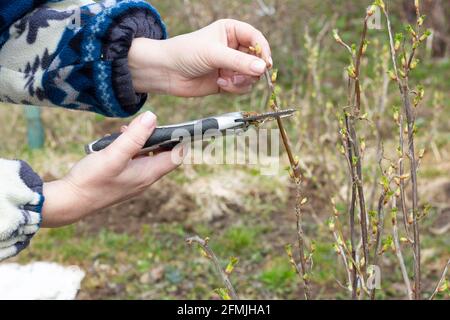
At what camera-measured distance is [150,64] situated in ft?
7.20

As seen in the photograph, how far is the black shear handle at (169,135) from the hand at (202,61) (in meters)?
0.17

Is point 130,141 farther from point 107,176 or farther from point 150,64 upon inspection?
point 150,64

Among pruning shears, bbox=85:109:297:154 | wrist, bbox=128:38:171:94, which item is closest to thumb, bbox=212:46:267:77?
pruning shears, bbox=85:109:297:154

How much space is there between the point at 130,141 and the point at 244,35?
0.43 metres

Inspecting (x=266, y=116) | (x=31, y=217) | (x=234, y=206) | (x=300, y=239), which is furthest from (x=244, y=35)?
(x=234, y=206)

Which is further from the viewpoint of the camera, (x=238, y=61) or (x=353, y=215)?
(x=353, y=215)

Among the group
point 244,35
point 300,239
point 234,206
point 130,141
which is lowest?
point 234,206

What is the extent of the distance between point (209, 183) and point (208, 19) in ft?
5.61

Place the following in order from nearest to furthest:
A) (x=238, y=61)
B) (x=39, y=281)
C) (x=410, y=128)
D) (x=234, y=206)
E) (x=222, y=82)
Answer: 1. (x=238, y=61)
2. (x=410, y=128)
3. (x=222, y=82)
4. (x=39, y=281)
5. (x=234, y=206)

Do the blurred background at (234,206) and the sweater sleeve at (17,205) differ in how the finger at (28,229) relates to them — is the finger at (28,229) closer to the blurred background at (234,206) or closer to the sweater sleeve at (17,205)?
the sweater sleeve at (17,205)

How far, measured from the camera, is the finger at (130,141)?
183 centimetres

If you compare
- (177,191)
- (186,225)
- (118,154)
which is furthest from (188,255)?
(118,154)

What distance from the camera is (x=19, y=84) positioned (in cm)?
216

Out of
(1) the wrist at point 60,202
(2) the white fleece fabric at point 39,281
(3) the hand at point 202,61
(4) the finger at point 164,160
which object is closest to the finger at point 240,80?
(3) the hand at point 202,61
